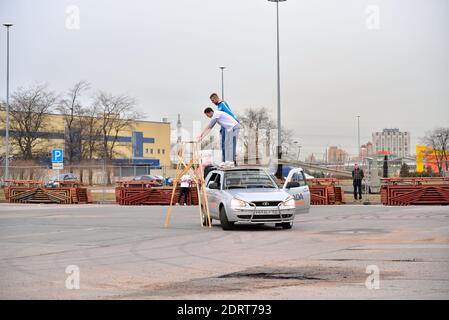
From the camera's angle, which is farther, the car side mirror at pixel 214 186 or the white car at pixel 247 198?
the car side mirror at pixel 214 186

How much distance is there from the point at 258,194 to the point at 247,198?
0.41 m

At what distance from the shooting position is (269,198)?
17391mm

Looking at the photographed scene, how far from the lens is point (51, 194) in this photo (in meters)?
39.8

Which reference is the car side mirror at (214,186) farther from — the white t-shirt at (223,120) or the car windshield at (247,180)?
the white t-shirt at (223,120)

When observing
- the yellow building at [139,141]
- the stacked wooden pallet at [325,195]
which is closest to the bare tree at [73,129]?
the yellow building at [139,141]

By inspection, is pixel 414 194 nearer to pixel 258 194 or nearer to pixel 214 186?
pixel 214 186

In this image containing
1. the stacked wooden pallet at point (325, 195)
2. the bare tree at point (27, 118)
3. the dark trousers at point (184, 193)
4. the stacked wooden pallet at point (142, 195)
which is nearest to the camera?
the stacked wooden pallet at point (325, 195)

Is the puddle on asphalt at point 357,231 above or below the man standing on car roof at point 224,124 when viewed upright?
below

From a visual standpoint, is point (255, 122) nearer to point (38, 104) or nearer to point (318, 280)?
point (38, 104)

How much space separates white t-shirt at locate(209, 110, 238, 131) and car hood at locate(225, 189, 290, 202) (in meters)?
1.68

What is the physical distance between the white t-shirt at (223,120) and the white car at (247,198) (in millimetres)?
1118

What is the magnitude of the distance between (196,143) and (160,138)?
9685 cm

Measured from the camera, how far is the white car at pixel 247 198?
17.3m
